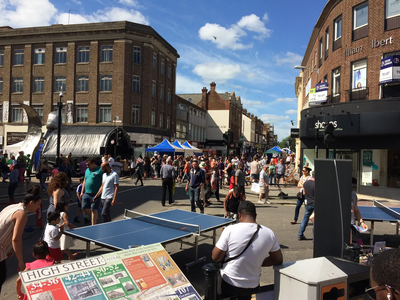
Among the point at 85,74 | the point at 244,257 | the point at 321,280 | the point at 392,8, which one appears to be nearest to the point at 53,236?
the point at 244,257

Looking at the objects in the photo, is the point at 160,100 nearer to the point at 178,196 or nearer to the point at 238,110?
the point at 178,196

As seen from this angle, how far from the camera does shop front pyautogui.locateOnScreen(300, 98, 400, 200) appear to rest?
15.2 metres

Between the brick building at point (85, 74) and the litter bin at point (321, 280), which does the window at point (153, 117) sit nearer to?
the brick building at point (85, 74)

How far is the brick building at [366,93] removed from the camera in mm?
15328

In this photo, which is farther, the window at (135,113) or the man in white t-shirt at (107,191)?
the window at (135,113)

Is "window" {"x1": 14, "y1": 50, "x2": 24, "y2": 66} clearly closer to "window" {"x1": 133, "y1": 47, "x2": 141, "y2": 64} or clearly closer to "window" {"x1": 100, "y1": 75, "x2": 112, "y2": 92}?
"window" {"x1": 100, "y1": 75, "x2": 112, "y2": 92}

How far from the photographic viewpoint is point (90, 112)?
3372 cm

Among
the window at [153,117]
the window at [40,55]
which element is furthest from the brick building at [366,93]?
the window at [40,55]

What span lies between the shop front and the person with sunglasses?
536 inches

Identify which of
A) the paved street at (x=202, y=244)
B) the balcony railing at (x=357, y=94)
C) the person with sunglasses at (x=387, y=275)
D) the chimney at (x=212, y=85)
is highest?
the chimney at (x=212, y=85)

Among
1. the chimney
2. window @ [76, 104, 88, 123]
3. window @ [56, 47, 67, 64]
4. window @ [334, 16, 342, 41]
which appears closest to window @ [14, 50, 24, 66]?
window @ [56, 47, 67, 64]

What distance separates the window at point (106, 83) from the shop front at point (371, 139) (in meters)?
23.1

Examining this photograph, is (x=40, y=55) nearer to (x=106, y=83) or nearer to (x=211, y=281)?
(x=106, y=83)

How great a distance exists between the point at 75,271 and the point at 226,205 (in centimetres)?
562
